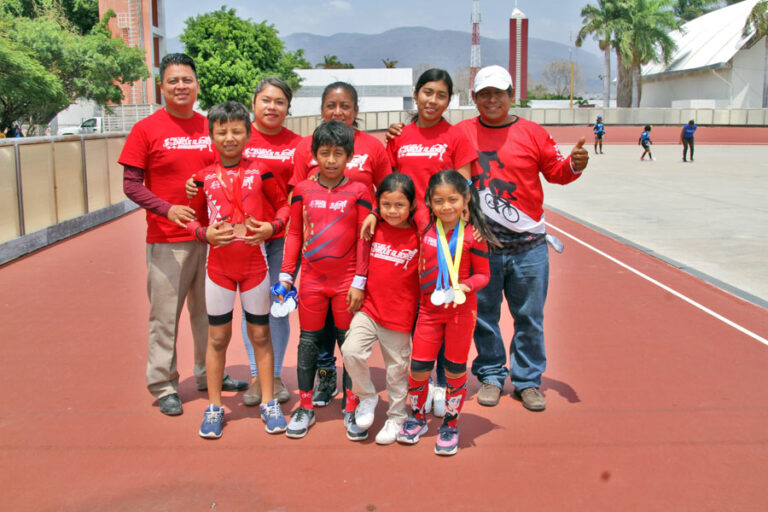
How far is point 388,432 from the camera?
403 centimetres

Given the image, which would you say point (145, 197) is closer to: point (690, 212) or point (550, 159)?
point (550, 159)

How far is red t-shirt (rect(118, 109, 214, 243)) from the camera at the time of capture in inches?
170

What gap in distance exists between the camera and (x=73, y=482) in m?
3.57

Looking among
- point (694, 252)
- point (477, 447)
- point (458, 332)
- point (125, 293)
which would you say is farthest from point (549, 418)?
point (694, 252)

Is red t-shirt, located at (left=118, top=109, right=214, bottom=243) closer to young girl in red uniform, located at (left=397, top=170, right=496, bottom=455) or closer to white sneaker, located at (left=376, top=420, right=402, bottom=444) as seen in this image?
young girl in red uniform, located at (left=397, top=170, right=496, bottom=455)

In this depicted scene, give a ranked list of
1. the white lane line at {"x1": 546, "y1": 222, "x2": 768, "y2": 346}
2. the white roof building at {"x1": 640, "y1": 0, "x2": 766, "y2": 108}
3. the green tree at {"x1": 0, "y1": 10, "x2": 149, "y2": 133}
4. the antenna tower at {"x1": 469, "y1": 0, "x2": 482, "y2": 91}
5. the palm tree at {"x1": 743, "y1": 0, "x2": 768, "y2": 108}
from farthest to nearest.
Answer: the antenna tower at {"x1": 469, "y1": 0, "x2": 482, "y2": 91}
the white roof building at {"x1": 640, "y1": 0, "x2": 766, "y2": 108}
the palm tree at {"x1": 743, "y1": 0, "x2": 768, "y2": 108}
the green tree at {"x1": 0, "y1": 10, "x2": 149, "y2": 133}
the white lane line at {"x1": 546, "y1": 222, "x2": 768, "y2": 346}

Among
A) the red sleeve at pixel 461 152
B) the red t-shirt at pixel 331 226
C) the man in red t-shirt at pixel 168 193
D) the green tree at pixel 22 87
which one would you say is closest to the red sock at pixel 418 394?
the red t-shirt at pixel 331 226

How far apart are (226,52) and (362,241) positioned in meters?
60.7

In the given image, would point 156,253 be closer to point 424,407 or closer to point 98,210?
point 424,407

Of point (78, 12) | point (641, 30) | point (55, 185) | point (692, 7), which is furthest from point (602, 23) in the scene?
point (55, 185)

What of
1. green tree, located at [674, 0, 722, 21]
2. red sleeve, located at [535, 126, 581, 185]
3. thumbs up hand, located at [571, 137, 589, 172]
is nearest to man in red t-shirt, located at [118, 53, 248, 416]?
red sleeve, located at [535, 126, 581, 185]

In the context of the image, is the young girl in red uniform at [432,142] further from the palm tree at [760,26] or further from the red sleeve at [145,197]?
the palm tree at [760,26]

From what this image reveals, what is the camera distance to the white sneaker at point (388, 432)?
4004 millimetres

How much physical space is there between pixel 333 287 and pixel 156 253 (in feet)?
3.95
